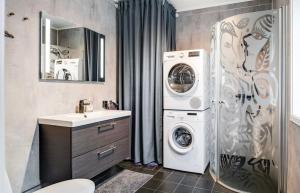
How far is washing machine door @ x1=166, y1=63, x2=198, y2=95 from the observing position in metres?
2.80

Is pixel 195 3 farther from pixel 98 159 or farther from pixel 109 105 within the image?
pixel 98 159

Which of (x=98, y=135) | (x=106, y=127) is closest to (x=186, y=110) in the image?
(x=106, y=127)

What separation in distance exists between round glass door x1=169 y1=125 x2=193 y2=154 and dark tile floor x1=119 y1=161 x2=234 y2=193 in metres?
0.33

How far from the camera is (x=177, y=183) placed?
245cm

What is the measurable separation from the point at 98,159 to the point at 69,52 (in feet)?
4.30

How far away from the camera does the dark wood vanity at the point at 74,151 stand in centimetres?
189

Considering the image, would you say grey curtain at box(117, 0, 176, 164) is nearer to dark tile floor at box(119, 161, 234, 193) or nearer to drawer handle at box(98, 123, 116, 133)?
dark tile floor at box(119, 161, 234, 193)

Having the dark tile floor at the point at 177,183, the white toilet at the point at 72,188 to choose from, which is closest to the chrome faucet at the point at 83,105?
the dark tile floor at the point at 177,183

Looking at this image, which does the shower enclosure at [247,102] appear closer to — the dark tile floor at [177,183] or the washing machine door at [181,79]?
the dark tile floor at [177,183]

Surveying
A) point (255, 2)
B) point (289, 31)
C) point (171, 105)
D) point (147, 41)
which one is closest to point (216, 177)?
point (171, 105)

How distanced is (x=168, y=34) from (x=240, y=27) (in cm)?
122

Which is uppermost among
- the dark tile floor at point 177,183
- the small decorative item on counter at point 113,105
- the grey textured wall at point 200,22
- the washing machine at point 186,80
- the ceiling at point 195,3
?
the ceiling at point 195,3

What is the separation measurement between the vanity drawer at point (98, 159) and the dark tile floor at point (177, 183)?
45 centimetres

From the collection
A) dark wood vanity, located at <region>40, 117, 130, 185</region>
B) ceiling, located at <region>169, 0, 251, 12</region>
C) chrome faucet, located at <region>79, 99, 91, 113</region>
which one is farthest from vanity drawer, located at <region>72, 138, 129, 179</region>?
ceiling, located at <region>169, 0, 251, 12</region>
